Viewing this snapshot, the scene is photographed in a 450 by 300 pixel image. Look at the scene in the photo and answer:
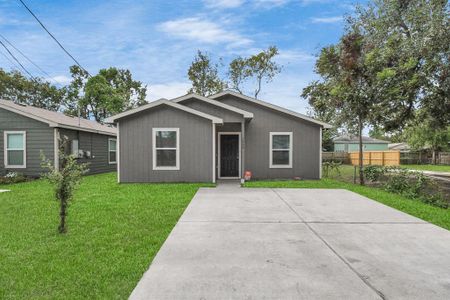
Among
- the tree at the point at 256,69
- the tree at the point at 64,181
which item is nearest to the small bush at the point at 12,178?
the tree at the point at 64,181

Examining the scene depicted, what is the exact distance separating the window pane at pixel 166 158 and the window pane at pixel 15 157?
6.30 metres

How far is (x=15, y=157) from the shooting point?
12727 millimetres

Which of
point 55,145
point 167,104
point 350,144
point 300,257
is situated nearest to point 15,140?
→ point 55,145

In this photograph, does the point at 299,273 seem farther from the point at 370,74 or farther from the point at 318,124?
the point at 318,124

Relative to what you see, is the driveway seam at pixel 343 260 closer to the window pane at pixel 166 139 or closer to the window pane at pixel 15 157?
the window pane at pixel 166 139

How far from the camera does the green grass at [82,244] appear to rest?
293 centimetres

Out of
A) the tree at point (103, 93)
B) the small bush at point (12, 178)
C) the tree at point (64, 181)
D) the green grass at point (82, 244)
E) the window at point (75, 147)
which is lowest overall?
the green grass at point (82, 244)

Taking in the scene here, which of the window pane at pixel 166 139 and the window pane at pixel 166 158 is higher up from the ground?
the window pane at pixel 166 139

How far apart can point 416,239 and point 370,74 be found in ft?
25.7

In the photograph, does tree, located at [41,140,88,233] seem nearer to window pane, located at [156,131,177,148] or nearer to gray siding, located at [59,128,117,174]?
window pane, located at [156,131,177,148]

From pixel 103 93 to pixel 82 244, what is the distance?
32.9 meters

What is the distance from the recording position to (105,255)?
375 centimetres

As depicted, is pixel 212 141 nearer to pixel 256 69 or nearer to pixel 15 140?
pixel 15 140

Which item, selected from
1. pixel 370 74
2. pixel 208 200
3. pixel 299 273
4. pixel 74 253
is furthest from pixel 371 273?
pixel 370 74
